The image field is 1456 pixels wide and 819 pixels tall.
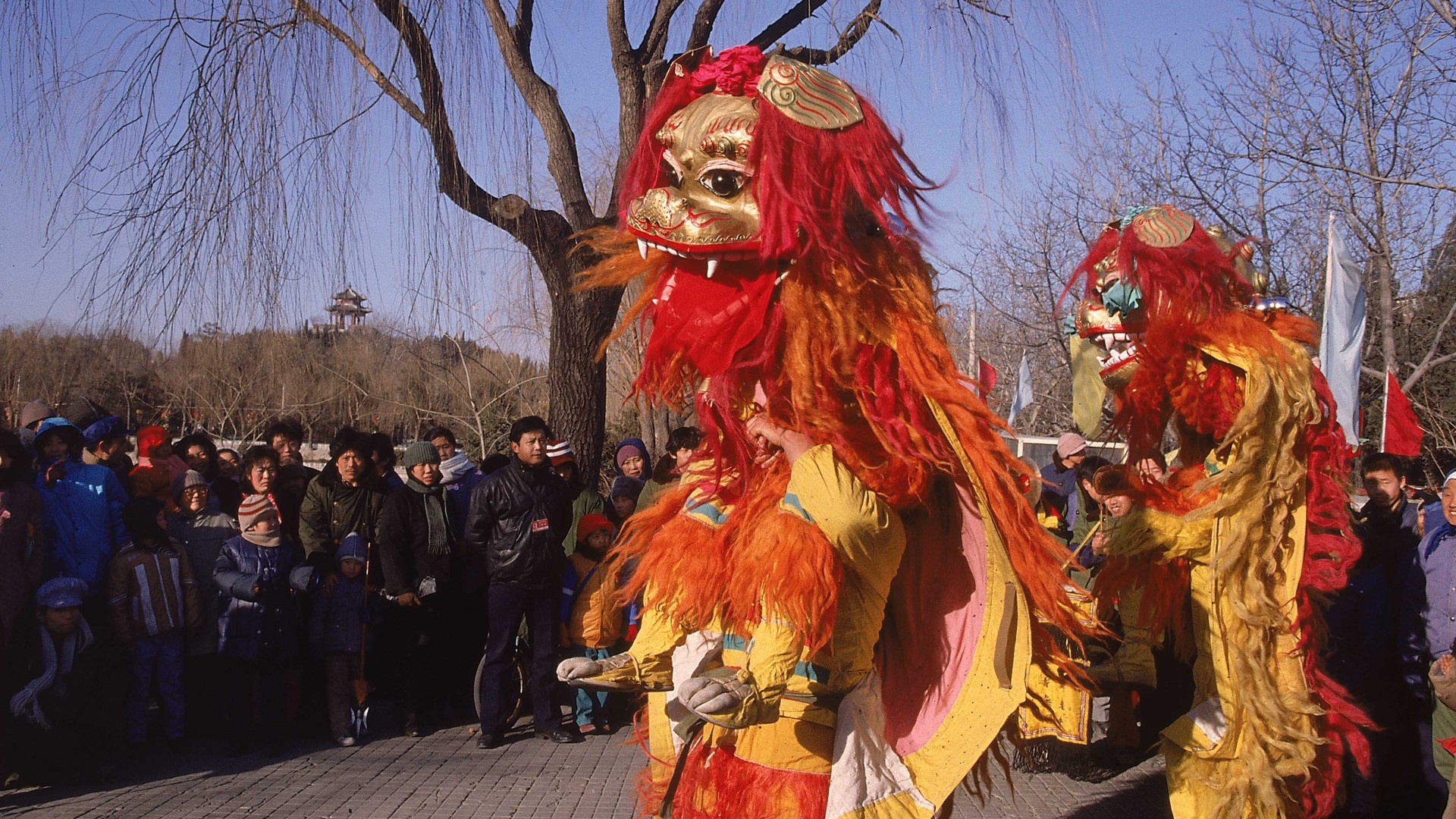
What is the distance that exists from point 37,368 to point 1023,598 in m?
15.5

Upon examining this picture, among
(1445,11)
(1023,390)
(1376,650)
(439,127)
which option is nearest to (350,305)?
(439,127)

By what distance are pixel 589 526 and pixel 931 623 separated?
136 inches

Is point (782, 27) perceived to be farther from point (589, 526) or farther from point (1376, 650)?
point (1376, 650)

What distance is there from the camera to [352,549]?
5.62 meters

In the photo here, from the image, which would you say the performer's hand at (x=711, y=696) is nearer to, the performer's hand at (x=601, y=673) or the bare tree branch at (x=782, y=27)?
the performer's hand at (x=601, y=673)

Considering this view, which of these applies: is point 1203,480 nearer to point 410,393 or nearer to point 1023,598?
point 1023,598

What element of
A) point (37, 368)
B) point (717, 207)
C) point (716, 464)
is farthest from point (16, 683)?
point (37, 368)

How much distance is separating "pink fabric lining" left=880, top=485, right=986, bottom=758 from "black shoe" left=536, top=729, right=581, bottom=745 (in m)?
3.29

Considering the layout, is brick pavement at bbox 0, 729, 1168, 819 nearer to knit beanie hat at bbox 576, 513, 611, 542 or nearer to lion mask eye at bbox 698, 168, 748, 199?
knit beanie hat at bbox 576, 513, 611, 542

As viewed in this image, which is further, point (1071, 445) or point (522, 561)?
point (1071, 445)

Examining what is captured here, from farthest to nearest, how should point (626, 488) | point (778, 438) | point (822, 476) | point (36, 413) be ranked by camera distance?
point (626, 488) → point (36, 413) → point (778, 438) → point (822, 476)

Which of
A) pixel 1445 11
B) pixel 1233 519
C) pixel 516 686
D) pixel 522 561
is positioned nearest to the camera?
pixel 1233 519

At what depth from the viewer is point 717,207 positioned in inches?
100

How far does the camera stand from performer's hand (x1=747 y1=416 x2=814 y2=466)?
2469mm
